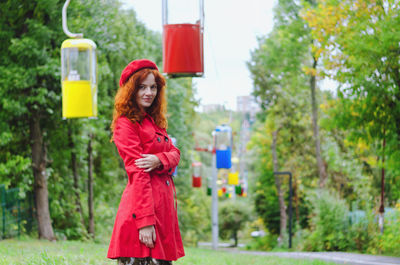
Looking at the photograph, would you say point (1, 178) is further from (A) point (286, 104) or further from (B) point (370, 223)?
(A) point (286, 104)

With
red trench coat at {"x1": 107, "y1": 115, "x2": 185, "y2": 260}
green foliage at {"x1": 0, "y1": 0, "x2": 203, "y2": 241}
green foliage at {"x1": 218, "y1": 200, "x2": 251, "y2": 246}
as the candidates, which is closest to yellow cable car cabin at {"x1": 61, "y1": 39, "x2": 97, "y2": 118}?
green foliage at {"x1": 0, "y1": 0, "x2": 203, "y2": 241}

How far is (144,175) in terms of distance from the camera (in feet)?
14.9

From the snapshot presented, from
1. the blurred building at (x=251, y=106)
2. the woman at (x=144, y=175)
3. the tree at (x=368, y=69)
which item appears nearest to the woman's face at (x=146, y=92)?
the woman at (x=144, y=175)

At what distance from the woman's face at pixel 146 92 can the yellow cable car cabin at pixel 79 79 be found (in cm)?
513

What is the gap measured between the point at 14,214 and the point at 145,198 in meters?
14.3

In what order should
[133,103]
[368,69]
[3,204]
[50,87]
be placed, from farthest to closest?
[3,204], [50,87], [368,69], [133,103]

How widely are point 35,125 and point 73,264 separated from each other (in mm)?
10511

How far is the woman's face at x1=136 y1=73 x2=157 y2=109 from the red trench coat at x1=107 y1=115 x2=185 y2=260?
12 centimetres

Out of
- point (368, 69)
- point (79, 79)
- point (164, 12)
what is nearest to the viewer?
point (164, 12)

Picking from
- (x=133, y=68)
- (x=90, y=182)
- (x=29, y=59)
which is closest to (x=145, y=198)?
(x=133, y=68)

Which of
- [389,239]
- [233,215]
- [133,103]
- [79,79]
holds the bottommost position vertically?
[233,215]

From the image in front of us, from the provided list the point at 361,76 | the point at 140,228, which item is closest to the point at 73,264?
the point at 140,228

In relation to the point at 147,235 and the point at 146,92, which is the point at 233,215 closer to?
the point at 146,92

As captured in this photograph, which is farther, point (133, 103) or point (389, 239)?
point (389, 239)
